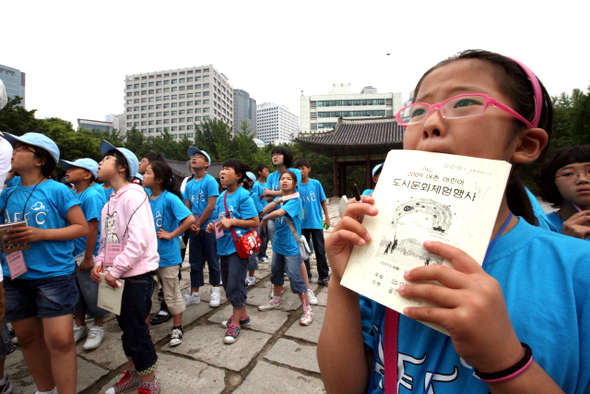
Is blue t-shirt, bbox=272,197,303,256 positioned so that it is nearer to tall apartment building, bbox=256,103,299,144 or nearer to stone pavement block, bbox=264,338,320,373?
stone pavement block, bbox=264,338,320,373

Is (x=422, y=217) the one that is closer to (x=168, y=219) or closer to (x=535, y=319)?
(x=535, y=319)

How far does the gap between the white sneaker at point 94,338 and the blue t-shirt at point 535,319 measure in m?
2.82

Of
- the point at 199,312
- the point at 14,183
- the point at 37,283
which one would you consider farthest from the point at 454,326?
the point at 199,312

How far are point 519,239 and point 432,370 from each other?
0.37 m

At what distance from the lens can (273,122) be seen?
321 feet

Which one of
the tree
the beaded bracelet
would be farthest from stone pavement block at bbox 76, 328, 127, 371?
the tree

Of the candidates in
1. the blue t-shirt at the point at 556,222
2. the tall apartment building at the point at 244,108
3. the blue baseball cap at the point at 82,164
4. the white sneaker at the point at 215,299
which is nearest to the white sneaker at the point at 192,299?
the white sneaker at the point at 215,299

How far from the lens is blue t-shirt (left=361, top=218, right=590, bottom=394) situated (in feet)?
1.77

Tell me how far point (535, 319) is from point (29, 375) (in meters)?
3.30

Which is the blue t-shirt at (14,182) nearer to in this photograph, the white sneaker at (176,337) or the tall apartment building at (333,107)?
the white sneaker at (176,337)

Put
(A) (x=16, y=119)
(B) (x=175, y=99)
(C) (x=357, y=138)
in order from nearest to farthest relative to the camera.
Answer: (A) (x=16, y=119) → (C) (x=357, y=138) → (B) (x=175, y=99)

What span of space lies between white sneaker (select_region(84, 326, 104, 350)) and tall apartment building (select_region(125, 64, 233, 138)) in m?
71.0

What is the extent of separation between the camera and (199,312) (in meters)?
3.25

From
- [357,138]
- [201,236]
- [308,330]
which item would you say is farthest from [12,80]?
[308,330]
